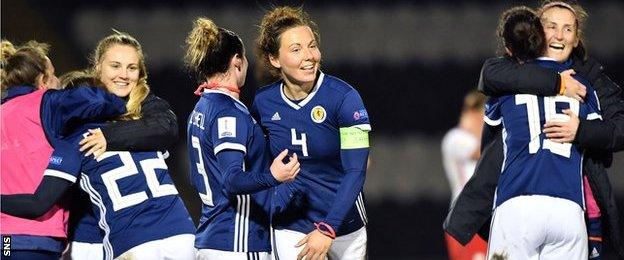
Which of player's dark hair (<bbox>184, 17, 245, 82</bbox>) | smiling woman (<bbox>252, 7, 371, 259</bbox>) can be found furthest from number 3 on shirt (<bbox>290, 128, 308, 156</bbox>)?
player's dark hair (<bbox>184, 17, 245, 82</bbox>)

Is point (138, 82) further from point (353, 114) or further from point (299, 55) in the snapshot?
point (353, 114)

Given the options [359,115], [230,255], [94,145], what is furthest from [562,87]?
[94,145]

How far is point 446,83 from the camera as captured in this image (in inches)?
358

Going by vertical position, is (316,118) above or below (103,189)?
above

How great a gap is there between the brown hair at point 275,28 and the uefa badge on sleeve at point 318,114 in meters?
0.25

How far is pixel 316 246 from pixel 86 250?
1189 millimetres

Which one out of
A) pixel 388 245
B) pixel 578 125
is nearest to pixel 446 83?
pixel 388 245

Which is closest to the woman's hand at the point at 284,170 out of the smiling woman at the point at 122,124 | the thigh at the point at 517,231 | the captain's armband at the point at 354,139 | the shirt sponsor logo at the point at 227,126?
the shirt sponsor logo at the point at 227,126

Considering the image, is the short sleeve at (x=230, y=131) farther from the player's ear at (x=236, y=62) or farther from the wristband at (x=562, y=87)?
the wristband at (x=562, y=87)

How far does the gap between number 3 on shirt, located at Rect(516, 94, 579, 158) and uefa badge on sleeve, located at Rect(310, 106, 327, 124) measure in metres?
0.78

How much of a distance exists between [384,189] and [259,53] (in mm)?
4092

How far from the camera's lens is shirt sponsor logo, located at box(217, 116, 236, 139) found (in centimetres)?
461

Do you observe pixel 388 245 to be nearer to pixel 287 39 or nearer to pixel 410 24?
pixel 410 24

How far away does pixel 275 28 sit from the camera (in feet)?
16.3
